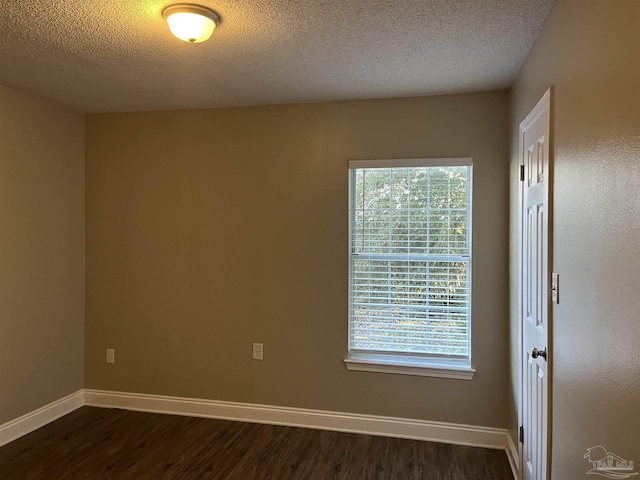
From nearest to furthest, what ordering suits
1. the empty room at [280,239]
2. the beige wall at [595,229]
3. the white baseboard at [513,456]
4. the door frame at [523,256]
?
the beige wall at [595,229], the door frame at [523,256], the empty room at [280,239], the white baseboard at [513,456]

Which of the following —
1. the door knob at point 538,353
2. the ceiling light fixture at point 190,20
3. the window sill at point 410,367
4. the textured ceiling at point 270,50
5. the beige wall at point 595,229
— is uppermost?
the textured ceiling at point 270,50

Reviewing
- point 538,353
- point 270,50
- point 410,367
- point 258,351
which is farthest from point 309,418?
point 270,50

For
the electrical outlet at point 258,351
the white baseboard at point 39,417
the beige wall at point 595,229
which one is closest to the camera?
the beige wall at point 595,229

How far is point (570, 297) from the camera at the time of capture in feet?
5.48

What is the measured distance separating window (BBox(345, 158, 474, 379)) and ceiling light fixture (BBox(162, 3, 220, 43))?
1.54 meters

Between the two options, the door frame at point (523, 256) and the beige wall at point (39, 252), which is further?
the beige wall at point (39, 252)

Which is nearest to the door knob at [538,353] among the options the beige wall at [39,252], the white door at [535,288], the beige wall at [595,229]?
the white door at [535,288]

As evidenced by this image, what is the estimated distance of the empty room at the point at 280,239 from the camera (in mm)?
2199

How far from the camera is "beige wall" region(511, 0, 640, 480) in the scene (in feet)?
3.81

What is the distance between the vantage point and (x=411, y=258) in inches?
128

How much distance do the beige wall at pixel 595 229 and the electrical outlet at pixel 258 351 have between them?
2.19 m

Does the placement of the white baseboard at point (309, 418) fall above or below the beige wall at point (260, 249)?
below

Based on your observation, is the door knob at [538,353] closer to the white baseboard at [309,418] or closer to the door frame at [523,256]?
the door frame at [523,256]

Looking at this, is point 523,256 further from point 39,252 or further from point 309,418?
point 39,252
